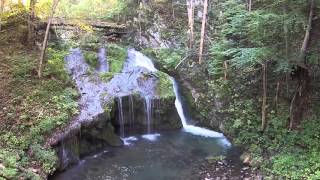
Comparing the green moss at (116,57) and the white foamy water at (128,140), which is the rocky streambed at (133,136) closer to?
the white foamy water at (128,140)

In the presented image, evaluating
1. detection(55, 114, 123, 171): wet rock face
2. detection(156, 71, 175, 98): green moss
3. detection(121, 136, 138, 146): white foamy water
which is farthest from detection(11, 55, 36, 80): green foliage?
detection(156, 71, 175, 98): green moss

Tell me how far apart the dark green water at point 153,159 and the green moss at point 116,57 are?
3.95 metres

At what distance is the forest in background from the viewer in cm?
1188

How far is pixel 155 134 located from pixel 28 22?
791 cm

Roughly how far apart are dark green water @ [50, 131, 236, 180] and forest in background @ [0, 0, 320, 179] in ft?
3.38

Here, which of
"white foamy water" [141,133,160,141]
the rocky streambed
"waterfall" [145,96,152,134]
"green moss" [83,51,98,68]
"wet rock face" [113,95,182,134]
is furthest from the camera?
"green moss" [83,51,98,68]

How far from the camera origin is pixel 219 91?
17.4m

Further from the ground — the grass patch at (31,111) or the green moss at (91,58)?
the green moss at (91,58)

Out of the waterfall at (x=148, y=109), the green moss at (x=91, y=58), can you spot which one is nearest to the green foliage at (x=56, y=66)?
the green moss at (x=91, y=58)

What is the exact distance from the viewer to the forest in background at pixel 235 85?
468 inches

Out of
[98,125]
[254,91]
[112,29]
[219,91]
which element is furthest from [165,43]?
[98,125]

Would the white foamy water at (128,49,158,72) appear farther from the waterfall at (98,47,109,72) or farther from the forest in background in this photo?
the waterfall at (98,47,109,72)

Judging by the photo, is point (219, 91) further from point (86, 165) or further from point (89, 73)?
point (86, 165)

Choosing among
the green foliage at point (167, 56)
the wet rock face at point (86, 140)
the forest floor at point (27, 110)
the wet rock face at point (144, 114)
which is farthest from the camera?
the green foliage at point (167, 56)
